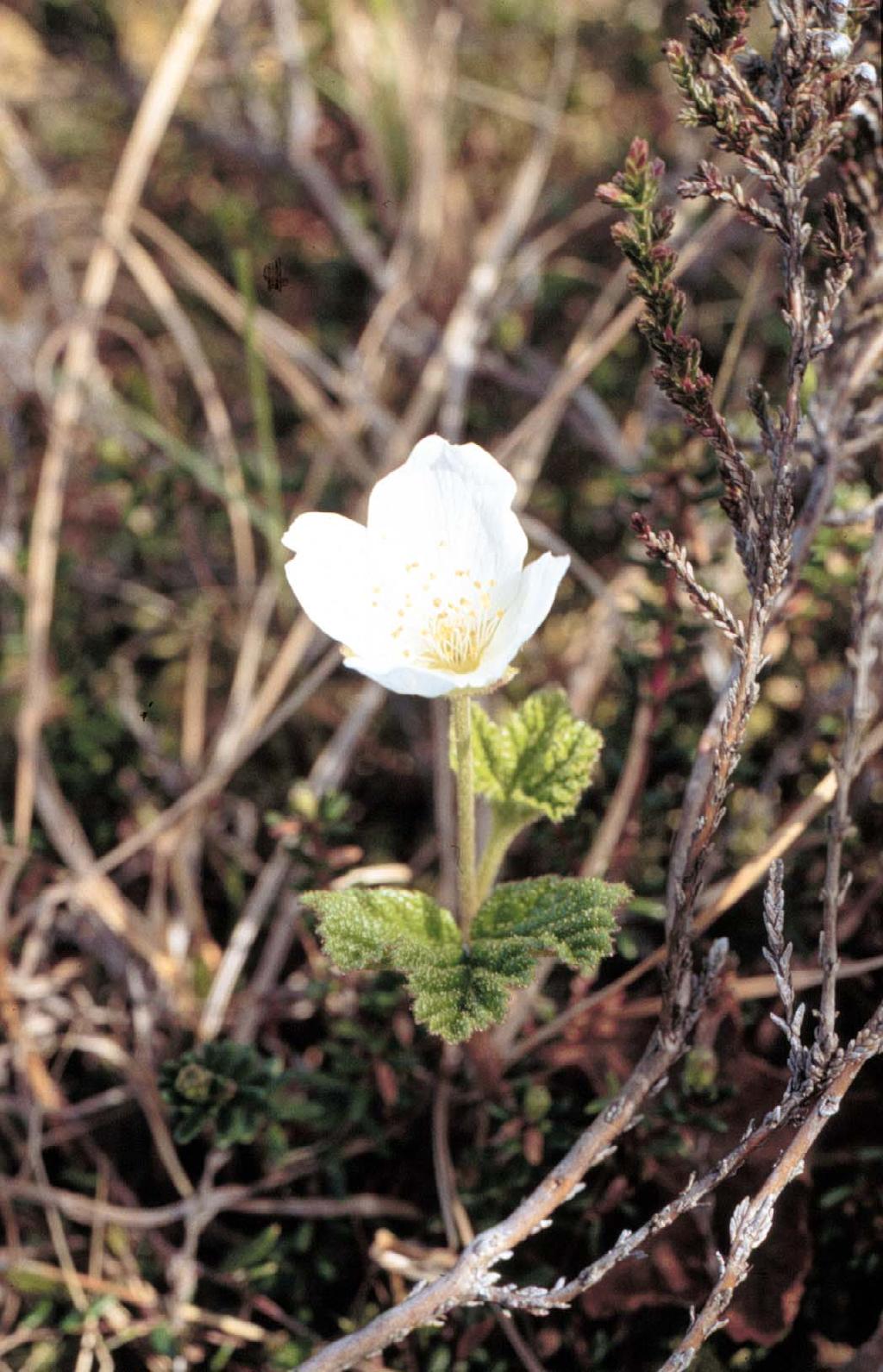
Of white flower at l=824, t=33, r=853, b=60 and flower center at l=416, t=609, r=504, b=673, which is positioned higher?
white flower at l=824, t=33, r=853, b=60

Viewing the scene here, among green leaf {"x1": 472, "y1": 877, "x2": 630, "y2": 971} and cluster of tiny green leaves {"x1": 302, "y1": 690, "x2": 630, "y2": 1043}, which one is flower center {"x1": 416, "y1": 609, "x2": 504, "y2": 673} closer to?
cluster of tiny green leaves {"x1": 302, "y1": 690, "x2": 630, "y2": 1043}

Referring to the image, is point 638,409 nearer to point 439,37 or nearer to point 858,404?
point 858,404

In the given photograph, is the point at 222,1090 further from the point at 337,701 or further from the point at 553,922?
the point at 337,701

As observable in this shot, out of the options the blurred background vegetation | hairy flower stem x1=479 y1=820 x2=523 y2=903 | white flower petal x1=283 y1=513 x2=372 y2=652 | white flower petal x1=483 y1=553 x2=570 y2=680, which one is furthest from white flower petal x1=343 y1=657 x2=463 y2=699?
the blurred background vegetation

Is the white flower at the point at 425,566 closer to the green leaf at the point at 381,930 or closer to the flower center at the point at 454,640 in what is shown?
the flower center at the point at 454,640

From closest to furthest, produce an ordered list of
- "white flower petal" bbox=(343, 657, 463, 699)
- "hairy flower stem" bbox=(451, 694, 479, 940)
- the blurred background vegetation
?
"white flower petal" bbox=(343, 657, 463, 699) < "hairy flower stem" bbox=(451, 694, 479, 940) < the blurred background vegetation

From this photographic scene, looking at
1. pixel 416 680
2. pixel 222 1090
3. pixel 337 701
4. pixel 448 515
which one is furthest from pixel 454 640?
pixel 337 701

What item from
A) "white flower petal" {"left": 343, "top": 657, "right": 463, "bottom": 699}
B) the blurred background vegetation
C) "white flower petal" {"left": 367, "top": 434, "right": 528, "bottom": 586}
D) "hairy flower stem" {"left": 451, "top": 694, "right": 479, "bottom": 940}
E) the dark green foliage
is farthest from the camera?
the blurred background vegetation
